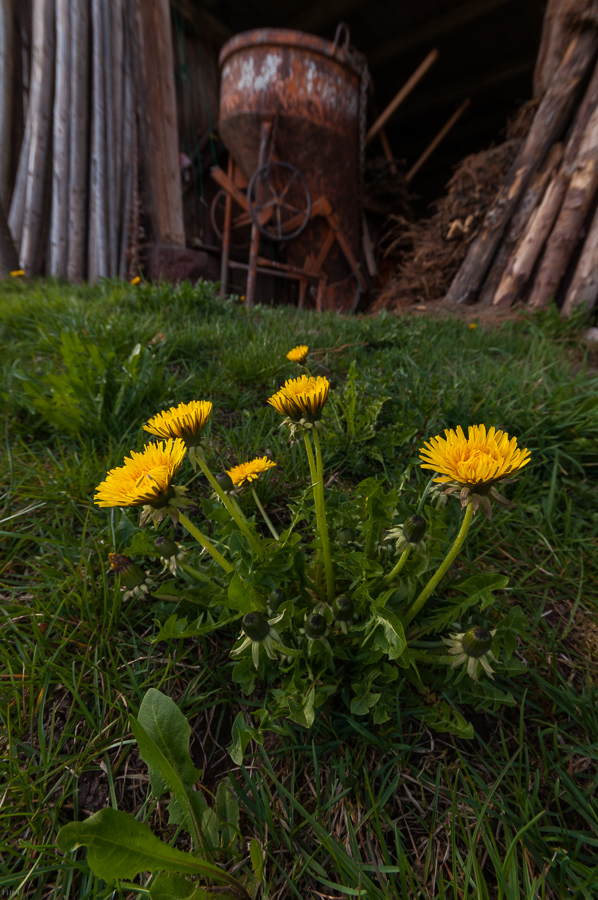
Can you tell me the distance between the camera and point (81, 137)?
412 cm

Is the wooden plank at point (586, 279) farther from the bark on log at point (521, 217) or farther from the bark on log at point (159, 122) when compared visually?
the bark on log at point (159, 122)

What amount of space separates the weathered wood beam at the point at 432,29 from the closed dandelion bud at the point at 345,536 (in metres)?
8.32

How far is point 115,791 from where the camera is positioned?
2.50 feet

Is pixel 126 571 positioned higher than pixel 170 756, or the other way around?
pixel 126 571

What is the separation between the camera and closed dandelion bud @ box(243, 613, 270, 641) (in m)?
0.72

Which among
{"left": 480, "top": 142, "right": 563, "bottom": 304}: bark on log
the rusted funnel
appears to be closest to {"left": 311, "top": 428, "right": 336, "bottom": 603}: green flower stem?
{"left": 480, "top": 142, "right": 563, "bottom": 304}: bark on log

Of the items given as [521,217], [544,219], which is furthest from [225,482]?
[521,217]

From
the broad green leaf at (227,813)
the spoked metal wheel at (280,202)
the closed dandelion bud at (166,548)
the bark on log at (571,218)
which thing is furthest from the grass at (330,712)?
the spoked metal wheel at (280,202)

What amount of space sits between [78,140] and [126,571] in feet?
16.3

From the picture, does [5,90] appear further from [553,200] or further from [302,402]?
[302,402]

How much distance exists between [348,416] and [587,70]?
4445 mm

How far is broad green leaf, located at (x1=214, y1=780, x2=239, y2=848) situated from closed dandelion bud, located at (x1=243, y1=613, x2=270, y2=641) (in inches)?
10.4

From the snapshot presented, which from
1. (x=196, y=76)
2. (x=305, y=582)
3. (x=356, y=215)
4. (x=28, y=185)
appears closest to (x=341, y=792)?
(x=305, y=582)

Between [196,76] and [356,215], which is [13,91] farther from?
[356,215]
